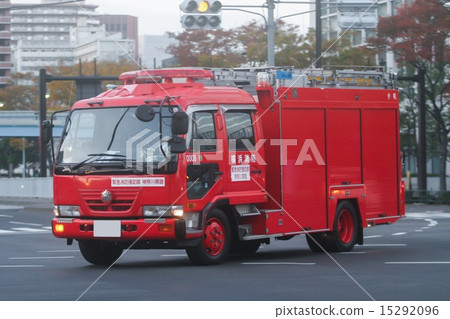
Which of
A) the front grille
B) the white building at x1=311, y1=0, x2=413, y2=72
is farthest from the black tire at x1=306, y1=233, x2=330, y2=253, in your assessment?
the white building at x1=311, y1=0, x2=413, y2=72

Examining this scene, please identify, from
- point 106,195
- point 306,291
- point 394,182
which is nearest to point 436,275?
point 306,291

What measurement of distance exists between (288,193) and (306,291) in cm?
525

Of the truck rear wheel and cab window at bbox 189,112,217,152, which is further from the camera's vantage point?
the truck rear wheel

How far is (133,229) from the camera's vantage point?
15266mm

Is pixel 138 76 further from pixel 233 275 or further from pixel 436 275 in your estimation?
pixel 436 275

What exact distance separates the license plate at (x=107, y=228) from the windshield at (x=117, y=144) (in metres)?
0.74

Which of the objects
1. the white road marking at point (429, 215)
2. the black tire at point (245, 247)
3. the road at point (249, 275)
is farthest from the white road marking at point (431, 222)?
the black tire at point (245, 247)

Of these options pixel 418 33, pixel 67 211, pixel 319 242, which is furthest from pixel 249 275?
pixel 418 33

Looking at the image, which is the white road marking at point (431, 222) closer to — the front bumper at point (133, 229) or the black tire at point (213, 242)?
the black tire at point (213, 242)

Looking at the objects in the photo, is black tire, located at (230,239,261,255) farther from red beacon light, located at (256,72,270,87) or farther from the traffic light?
the traffic light

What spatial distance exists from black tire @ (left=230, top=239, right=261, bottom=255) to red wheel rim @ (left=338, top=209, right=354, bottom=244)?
5.39 ft

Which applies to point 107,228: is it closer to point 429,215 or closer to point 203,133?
point 203,133

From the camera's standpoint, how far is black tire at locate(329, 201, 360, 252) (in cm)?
1864

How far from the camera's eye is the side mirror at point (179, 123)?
14852 millimetres
